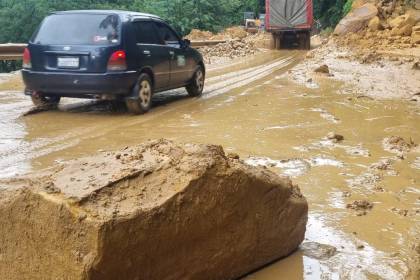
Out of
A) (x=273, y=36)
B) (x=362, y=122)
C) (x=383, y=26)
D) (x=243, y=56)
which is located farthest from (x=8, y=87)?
(x=273, y=36)

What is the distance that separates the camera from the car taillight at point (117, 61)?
8.70m

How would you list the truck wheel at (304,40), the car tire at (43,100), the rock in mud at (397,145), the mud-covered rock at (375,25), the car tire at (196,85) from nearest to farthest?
the rock in mud at (397,145), the car tire at (43,100), the car tire at (196,85), the mud-covered rock at (375,25), the truck wheel at (304,40)

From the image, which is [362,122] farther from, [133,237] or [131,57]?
[133,237]

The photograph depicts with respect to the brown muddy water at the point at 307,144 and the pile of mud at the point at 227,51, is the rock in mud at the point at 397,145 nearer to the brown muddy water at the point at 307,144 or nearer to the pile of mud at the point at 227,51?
the brown muddy water at the point at 307,144

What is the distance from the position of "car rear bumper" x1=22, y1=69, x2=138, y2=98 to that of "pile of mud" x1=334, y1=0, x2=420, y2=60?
451 inches

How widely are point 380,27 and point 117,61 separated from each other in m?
17.6

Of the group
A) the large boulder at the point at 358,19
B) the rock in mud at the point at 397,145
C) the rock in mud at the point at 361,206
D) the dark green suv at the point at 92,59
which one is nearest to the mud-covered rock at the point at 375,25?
the large boulder at the point at 358,19

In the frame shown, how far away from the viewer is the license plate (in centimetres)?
871

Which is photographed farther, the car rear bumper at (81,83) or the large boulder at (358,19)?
the large boulder at (358,19)

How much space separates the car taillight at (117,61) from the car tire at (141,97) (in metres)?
0.47

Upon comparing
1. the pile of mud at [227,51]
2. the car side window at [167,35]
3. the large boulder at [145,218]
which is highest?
the car side window at [167,35]

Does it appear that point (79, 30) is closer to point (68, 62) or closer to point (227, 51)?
point (68, 62)

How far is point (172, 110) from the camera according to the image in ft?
31.9

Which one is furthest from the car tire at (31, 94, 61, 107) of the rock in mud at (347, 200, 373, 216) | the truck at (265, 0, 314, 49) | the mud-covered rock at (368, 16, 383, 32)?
the truck at (265, 0, 314, 49)
